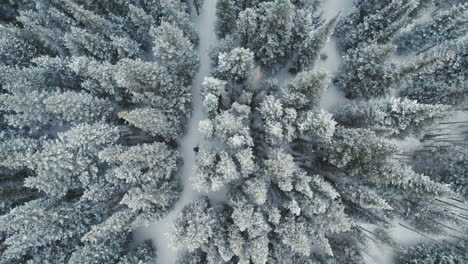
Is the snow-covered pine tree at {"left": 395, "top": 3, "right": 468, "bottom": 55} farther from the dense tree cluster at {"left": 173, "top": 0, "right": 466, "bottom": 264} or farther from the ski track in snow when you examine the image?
the ski track in snow

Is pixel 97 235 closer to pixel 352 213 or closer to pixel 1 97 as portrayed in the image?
pixel 1 97

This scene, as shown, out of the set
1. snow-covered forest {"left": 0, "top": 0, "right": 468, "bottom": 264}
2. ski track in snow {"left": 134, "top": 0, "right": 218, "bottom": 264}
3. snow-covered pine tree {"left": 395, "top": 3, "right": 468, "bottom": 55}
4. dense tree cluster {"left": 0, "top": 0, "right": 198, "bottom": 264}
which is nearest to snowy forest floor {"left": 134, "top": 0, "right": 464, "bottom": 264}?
ski track in snow {"left": 134, "top": 0, "right": 218, "bottom": 264}

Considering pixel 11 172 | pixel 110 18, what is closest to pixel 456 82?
pixel 110 18

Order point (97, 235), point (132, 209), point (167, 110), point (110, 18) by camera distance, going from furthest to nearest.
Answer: point (110, 18)
point (167, 110)
point (132, 209)
point (97, 235)

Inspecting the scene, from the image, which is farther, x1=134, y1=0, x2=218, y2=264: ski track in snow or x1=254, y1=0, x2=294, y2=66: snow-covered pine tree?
x1=134, y1=0, x2=218, y2=264: ski track in snow

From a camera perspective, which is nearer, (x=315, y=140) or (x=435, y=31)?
(x=315, y=140)

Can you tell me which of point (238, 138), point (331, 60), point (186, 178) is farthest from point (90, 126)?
point (331, 60)

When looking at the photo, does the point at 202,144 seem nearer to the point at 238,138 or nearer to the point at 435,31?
the point at 238,138
